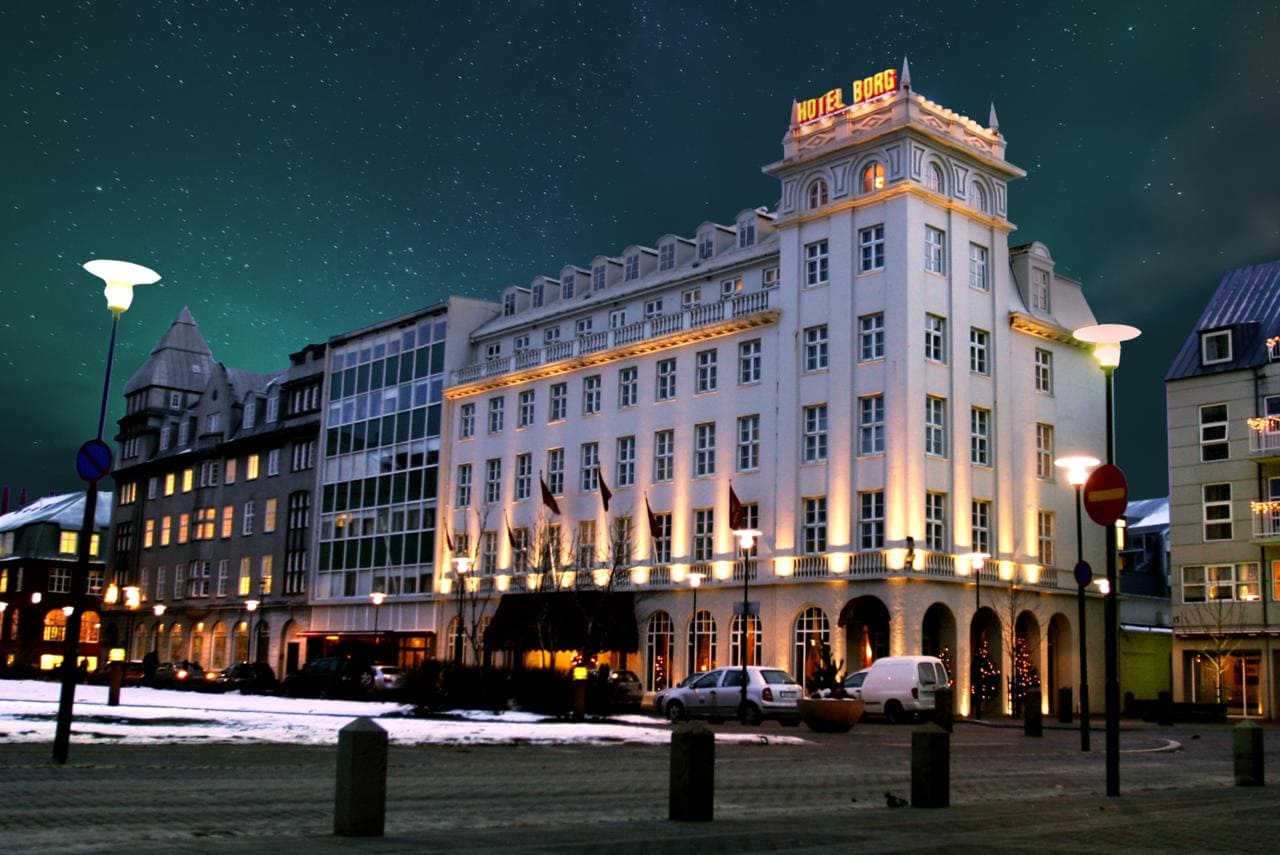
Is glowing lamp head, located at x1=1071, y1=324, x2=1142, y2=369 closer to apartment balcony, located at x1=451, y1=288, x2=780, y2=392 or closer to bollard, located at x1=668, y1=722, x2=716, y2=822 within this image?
bollard, located at x1=668, y1=722, x2=716, y2=822

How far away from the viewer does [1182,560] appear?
5497 centimetres

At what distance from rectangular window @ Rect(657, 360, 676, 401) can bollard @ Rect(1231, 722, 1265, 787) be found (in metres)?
41.7

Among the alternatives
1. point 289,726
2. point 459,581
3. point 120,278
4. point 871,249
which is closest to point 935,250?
point 871,249

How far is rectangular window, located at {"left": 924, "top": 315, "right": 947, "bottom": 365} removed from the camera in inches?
2039

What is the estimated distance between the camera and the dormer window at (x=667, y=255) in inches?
2530

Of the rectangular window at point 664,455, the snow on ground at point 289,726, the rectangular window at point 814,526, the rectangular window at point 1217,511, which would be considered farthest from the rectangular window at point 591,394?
the snow on ground at point 289,726

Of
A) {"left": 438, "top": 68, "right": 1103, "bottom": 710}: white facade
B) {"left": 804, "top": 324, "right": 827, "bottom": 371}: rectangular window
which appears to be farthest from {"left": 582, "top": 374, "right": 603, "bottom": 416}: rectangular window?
{"left": 804, "top": 324, "right": 827, "bottom": 371}: rectangular window

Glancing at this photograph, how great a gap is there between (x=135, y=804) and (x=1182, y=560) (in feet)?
162

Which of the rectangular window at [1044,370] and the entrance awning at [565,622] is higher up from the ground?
the rectangular window at [1044,370]

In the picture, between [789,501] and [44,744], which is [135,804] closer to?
[44,744]

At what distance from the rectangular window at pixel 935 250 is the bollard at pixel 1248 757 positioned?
3506 cm

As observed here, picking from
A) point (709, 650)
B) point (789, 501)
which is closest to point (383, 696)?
point (709, 650)

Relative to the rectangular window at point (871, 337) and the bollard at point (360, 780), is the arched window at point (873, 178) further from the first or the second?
the bollard at point (360, 780)

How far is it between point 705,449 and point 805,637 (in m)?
9.46
